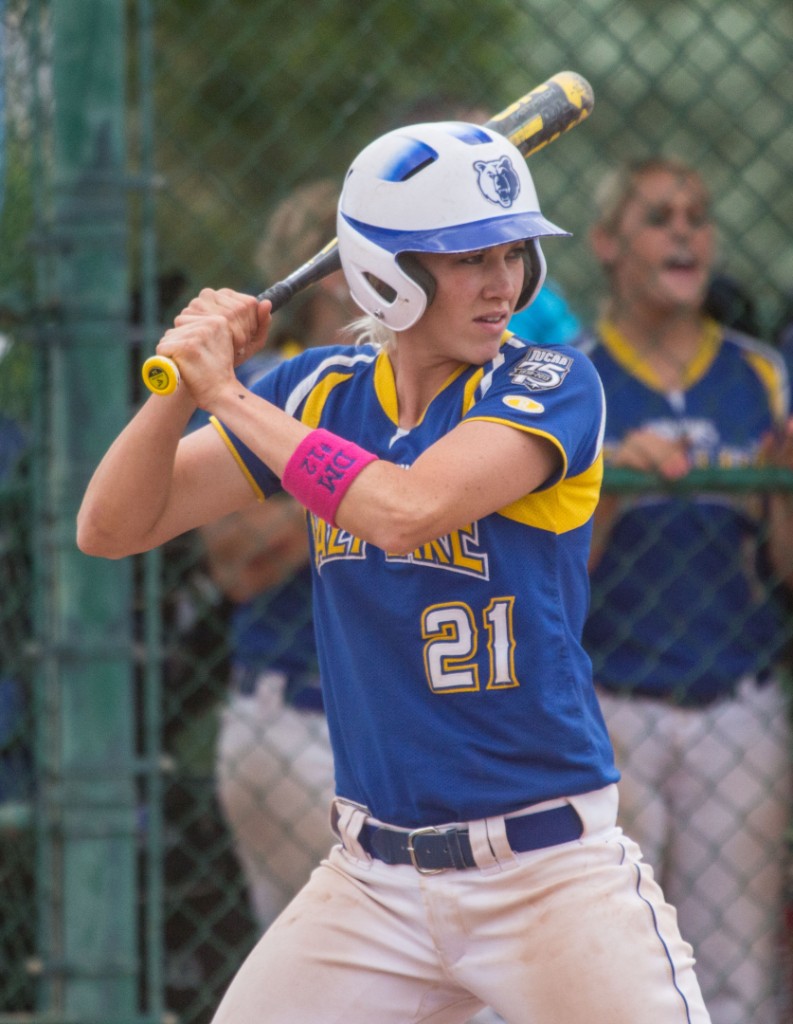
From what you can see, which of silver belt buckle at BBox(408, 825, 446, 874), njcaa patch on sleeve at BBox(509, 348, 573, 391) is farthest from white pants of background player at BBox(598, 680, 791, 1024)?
njcaa patch on sleeve at BBox(509, 348, 573, 391)

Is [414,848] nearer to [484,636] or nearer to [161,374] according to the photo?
[484,636]

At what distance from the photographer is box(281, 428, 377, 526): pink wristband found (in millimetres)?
2322

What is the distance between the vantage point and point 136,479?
2549mm

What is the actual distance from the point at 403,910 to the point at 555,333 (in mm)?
1790

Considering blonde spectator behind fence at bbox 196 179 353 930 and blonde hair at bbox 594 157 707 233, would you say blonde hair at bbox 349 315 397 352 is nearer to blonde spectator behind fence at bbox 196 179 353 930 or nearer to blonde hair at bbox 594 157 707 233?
blonde spectator behind fence at bbox 196 179 353 930

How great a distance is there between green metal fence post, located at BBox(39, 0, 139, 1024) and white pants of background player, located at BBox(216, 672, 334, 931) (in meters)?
0.34

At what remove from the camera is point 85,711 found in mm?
3367

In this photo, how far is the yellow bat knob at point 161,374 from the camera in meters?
2.39

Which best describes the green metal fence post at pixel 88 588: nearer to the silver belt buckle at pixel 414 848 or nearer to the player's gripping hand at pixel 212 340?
the player's gripping hand at pixel 212 340

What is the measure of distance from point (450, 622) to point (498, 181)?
2.27ft

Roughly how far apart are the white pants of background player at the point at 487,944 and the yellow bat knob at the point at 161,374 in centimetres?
76

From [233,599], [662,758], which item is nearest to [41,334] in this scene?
[233,599]

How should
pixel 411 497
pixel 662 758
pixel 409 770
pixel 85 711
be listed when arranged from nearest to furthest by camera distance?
1. pixel 411 497
2. pixel 409 770
3. pixel 85 711
4. pixel 662 758

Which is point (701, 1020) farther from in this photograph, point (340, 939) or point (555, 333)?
point (555, 333)
